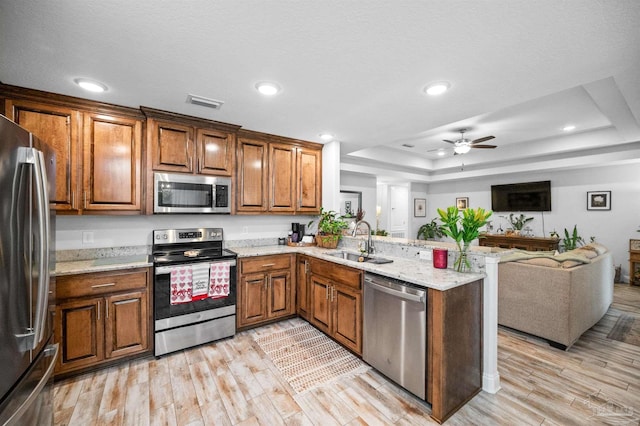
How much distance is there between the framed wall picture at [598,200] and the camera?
5391mm

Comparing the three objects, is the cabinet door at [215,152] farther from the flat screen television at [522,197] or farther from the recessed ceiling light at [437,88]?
the flat screen television at [522,197]

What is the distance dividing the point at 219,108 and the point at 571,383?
4.00 metres

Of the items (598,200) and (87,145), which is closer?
(87,145)

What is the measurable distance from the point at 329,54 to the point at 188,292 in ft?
8.18

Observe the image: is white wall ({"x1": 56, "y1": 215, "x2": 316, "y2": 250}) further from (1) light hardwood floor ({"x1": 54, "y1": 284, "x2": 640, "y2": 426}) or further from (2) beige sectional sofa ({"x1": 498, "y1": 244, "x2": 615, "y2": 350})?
(2) beige sectional sofa ({"x1": 498, "y1": 244, "x2": 615, "y2": 350})

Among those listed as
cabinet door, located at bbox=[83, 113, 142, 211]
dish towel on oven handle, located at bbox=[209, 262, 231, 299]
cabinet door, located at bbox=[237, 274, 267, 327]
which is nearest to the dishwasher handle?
cabinet door, located at bbox=[237, 274, 267, 327]

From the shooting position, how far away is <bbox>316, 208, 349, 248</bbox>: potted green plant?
3.60 meters

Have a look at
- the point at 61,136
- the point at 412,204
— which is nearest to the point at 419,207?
the point at 412,204

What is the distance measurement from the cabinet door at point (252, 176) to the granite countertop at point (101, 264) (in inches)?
47.0

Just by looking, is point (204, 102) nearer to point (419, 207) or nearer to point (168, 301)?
point (168, 301)

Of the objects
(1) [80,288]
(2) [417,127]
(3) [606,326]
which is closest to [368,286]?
(2) [417,127]

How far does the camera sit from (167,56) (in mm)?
1784

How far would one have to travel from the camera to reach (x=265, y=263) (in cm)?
322

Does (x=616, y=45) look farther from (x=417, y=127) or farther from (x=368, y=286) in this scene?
(x=368, y=286)
